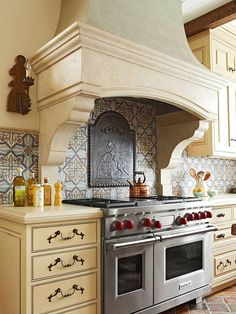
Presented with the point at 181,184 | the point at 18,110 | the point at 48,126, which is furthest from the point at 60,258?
the point at 181,184

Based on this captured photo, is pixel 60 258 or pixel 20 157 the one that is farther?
pixel 20 157

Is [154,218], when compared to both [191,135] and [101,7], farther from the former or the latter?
[101,7]

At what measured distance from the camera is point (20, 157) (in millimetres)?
2385

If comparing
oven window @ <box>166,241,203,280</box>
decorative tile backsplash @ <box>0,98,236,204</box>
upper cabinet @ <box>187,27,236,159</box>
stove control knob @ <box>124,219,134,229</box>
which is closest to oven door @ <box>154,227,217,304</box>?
oven window @ <box>166,241,203,280</box>

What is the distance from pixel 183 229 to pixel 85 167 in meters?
0.95

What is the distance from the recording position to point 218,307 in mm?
2641

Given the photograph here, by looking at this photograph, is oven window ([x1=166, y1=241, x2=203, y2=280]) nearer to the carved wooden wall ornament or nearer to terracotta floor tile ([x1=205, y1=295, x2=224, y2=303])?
terracotta floor tile ([x1=205, y1=295, x2=224, y2=303])

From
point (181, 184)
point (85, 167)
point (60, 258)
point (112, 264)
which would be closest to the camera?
point (60, 258)

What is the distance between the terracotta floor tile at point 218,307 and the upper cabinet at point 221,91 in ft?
4.93

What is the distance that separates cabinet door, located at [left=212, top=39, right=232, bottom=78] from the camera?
11.6 ft

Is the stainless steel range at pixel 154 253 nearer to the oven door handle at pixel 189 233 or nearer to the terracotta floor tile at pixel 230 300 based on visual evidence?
the oven door handle at pixel 189 233

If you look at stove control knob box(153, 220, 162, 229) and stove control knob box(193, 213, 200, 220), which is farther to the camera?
stove control knob box(193, 213, 200, 220)

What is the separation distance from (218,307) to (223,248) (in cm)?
57

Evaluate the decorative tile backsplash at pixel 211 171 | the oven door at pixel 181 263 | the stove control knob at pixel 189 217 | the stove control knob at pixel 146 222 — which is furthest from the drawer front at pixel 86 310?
the decorative tile backsplash at pixel 211 171
